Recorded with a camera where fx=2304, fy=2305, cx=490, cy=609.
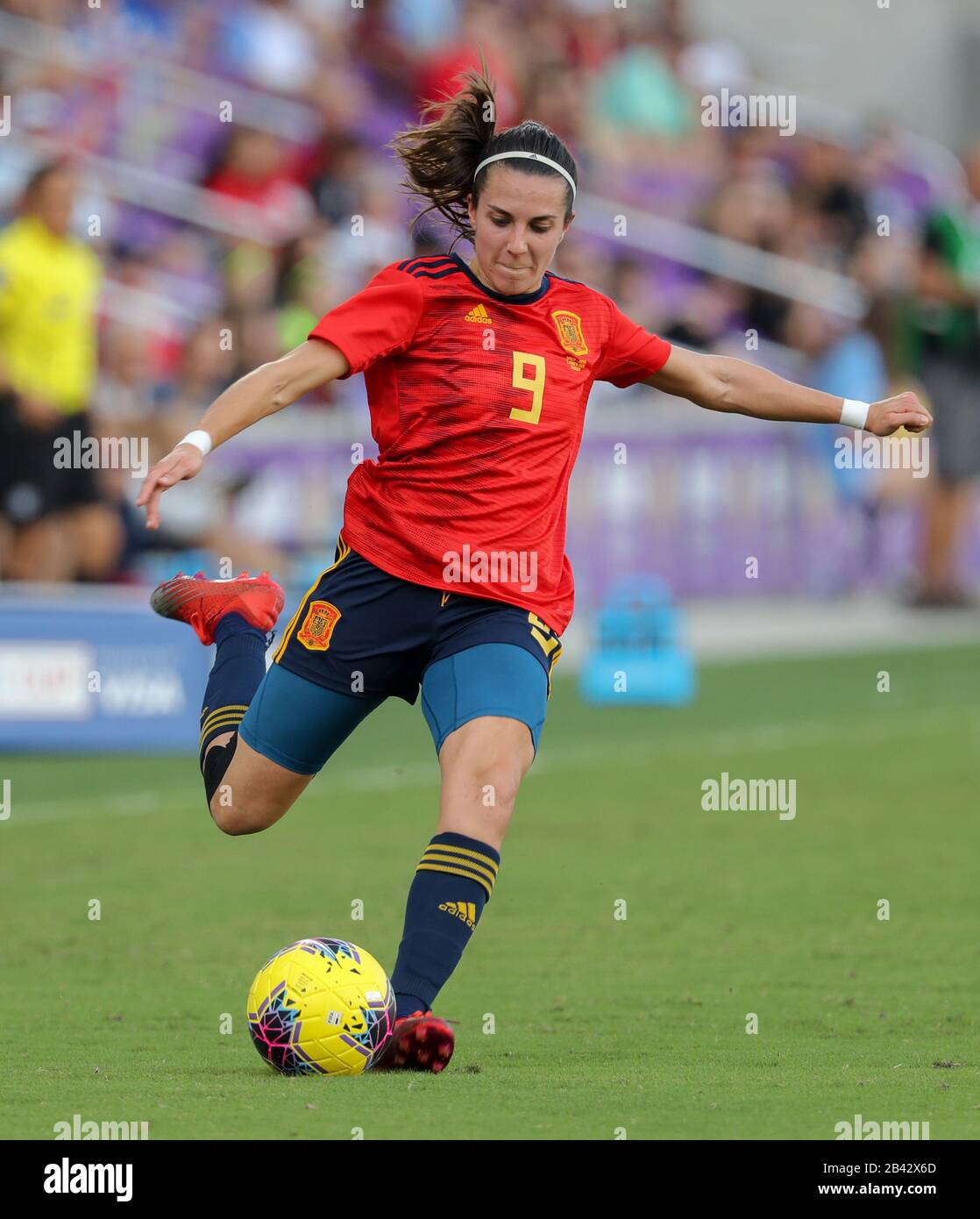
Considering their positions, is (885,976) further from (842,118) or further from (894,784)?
(842,118)

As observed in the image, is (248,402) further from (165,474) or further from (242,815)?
(242,815)

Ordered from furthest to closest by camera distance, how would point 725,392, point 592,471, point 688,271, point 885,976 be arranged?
point 688,271 → point 592,471 → point 885,976 → point 725,392

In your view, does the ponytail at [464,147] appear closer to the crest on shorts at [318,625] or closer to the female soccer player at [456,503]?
the female soccer player at [456,503]

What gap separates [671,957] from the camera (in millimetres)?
7641

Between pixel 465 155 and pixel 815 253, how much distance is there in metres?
17.5

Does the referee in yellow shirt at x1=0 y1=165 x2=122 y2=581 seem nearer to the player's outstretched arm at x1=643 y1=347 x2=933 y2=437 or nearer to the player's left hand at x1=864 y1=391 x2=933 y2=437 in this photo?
the player's outstretched arm at x1=643 y1=347 x2=933 y2=437

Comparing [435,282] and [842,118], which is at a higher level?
[842,118]

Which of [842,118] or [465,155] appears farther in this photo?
[842,118]

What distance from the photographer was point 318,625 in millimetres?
6266

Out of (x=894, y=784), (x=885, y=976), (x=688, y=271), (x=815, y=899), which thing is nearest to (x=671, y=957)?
(x=885, y=976)

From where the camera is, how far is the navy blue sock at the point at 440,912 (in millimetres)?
5750

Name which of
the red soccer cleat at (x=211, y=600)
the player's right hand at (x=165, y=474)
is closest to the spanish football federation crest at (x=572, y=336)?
the player's right hand at (x=165, y=474)
